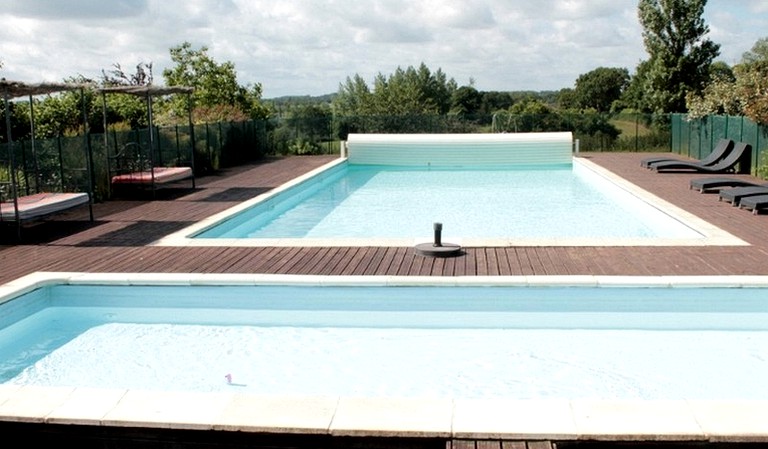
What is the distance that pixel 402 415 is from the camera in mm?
3855

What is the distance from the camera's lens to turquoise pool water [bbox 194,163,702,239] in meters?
10.5

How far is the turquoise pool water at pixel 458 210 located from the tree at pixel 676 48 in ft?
24.6

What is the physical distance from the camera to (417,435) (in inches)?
Answer: 145

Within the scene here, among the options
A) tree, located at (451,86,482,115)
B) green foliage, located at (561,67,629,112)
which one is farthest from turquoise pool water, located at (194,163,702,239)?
green foliage, located at (561,67,629,112)

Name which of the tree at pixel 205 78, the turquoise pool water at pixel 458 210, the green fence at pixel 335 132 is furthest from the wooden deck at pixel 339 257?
the tree at pixel 205 78

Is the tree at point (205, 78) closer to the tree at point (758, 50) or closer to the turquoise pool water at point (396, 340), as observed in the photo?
the turquoise pool water at point (396, 340)

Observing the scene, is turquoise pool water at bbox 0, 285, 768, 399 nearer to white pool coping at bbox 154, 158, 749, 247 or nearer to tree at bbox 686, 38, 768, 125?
white pool coping at bbox 154, 158, 749, 247

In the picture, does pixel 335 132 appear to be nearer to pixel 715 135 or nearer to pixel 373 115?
pixel 373 115

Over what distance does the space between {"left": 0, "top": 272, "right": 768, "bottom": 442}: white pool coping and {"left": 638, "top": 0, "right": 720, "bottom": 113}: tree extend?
21.9 m

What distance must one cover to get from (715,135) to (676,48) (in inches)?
283

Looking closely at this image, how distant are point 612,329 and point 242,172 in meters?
12.5

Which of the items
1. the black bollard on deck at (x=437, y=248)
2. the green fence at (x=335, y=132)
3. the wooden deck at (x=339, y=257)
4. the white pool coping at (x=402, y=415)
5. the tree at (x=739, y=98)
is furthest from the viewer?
the green fence at (x=335, y=132)

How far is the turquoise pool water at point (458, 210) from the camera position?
10.5 m

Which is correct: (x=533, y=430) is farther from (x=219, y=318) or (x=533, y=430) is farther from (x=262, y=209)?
(x=262, y=209)
